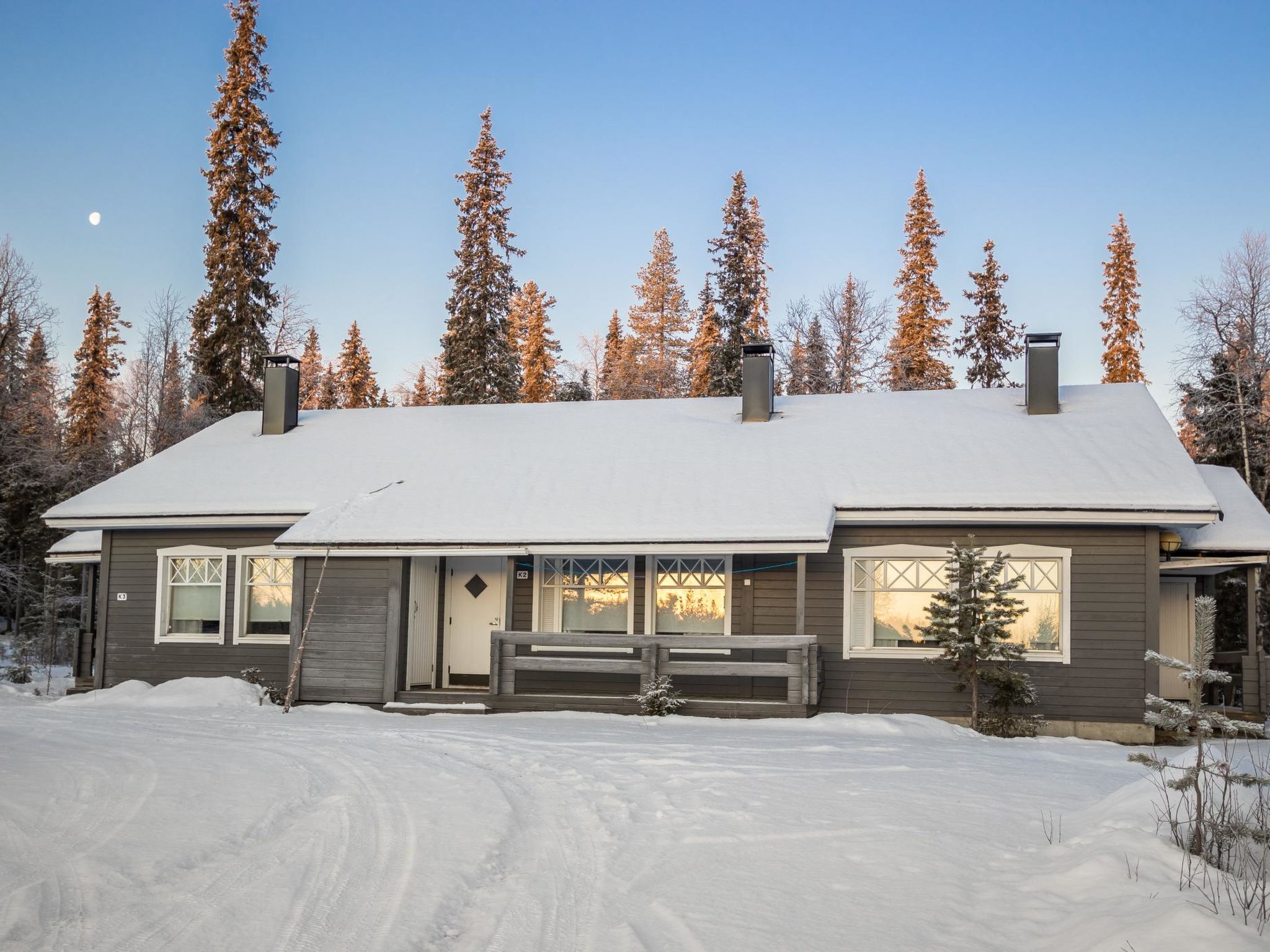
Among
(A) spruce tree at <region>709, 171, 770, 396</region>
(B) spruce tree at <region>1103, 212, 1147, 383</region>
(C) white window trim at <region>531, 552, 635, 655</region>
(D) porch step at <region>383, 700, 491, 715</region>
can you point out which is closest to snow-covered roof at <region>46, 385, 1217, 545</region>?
(C) white window trim at <region>531, 552, 635, 655</region>

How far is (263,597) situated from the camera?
15.3 m

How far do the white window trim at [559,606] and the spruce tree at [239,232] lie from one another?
1671 centimetres

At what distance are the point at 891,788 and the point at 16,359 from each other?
28.1 meters

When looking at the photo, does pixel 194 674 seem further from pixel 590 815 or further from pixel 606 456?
pixel 590 815

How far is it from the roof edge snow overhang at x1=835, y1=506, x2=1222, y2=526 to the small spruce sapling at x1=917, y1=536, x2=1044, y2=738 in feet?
1.93

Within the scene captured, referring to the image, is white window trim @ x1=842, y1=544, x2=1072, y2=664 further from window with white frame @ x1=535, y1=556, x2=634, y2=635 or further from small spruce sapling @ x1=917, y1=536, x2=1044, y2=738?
window with white frame @ x1=535, y1=556, x2=634, y2=635

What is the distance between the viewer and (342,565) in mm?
13953

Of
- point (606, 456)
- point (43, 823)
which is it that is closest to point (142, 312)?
point (606, 456)

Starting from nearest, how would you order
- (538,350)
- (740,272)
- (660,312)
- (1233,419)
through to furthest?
(1233,419), (740,272), (660,312), (538,350)

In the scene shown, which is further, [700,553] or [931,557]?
[931,557]

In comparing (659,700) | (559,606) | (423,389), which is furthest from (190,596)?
(423,389)

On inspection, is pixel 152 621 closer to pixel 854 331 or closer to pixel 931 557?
pixel 931 557

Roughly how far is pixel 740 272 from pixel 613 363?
50.4 ft

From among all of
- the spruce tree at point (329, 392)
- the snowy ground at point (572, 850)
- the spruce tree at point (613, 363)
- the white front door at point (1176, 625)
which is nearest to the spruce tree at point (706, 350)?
the spruce tree at point (613, 363)
